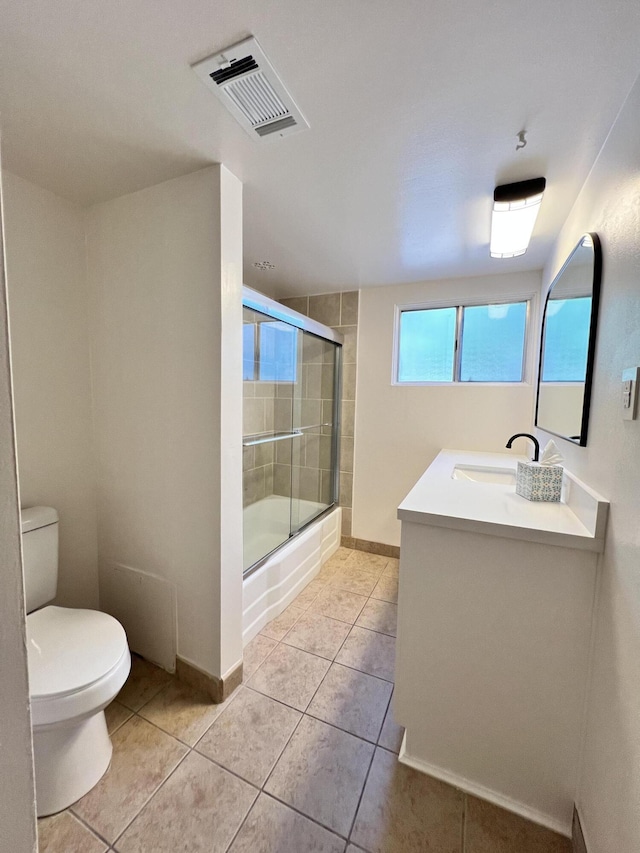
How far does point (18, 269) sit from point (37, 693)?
1608mm

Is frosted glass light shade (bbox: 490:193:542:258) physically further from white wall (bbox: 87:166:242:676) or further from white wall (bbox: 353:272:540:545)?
white wall (bbox: 87:166:242:676)

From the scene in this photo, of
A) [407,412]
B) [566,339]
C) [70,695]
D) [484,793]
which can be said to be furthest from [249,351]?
[484,793]

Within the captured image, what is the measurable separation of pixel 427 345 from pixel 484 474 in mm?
1144

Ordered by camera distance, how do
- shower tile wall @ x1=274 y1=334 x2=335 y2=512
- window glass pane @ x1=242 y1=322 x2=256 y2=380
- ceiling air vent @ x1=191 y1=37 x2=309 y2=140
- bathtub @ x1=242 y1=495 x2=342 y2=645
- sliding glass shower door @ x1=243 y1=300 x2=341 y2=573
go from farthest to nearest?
shower tile wall @ x1=274 y1=334 x2=335 y2=512, sliding glass shower door @ x1=243 y1=300 x2=341 y2=573, window glass pane @ x1=242 y1=322 x2=256 y2=380, bathtub @ x1=242 y1=495 x2=342 y2=645, ceiling air vent @ x1=191 y1=37 x2=309 y2=140

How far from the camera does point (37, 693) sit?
41.7 inches

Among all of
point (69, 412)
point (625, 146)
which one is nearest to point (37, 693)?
point (69, 412)

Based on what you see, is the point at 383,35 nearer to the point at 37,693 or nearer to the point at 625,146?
the point at 625,146

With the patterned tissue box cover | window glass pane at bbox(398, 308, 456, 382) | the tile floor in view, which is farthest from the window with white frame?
the tile floor

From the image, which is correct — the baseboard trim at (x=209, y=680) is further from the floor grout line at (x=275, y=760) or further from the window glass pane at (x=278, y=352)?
the window glass pane at (x=278, y=352)

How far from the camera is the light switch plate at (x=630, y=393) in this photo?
869 mm

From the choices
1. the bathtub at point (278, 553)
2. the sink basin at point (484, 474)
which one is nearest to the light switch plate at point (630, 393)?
the sink basin at point (484, 474)

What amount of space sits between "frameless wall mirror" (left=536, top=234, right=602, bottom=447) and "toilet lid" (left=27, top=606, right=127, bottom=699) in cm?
184

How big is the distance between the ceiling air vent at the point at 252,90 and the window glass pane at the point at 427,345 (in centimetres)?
182

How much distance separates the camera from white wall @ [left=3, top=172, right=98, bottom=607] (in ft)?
5.03
